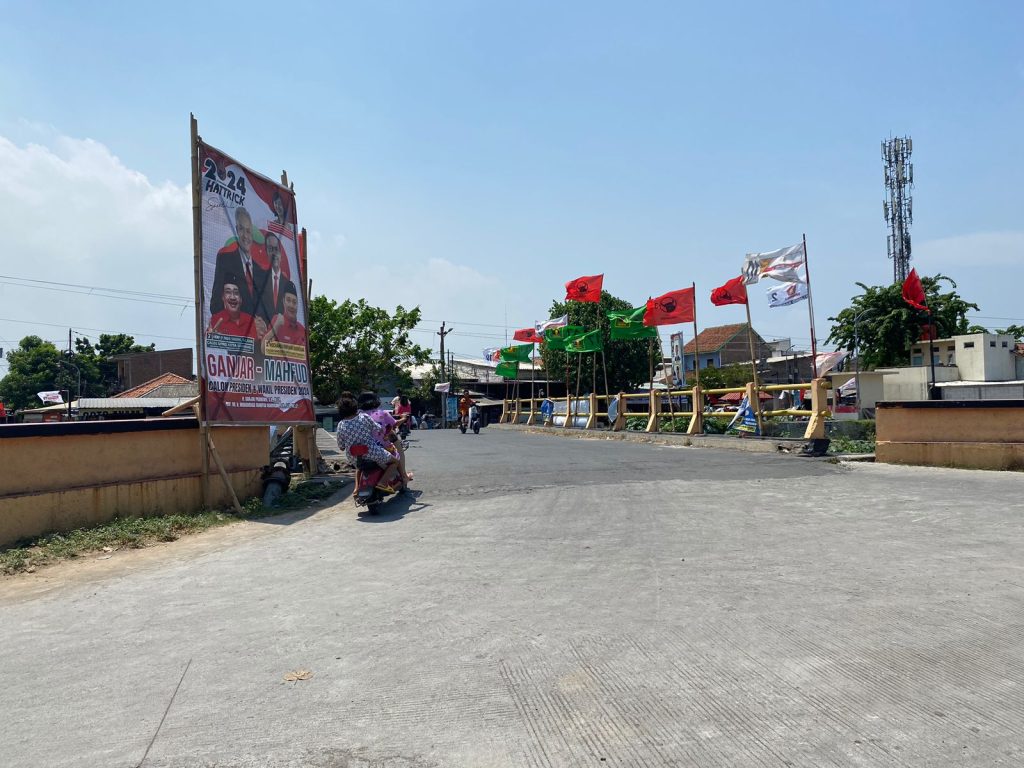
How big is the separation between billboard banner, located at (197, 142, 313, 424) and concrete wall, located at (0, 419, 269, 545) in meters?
0.65

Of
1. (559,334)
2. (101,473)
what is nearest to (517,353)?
(559,334)

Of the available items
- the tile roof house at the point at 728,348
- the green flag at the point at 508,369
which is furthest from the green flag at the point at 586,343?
the tile roof house at the point at 728,348

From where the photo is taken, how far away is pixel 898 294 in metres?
49.2

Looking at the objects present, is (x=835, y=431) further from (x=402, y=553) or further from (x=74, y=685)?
(x=74, y=685)

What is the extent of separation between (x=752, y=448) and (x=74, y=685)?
51.4 feet

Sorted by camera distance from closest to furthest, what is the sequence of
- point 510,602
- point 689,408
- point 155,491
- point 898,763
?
point 898,763, point 510,602, point 155,491, point 689,408

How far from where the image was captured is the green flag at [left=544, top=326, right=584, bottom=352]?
122 feet

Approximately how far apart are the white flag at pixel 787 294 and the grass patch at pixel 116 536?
15.2m

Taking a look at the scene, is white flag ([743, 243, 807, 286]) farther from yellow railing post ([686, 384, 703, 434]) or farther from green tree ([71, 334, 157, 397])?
green tree ([71, 334, 157, 397])

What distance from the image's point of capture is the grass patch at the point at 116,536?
7.19m

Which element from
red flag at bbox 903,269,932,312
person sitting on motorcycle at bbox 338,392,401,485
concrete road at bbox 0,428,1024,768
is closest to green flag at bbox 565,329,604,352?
red flag at bbox 903,269,932,312

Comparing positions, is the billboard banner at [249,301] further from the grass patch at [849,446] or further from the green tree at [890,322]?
the green tree at [890,322]

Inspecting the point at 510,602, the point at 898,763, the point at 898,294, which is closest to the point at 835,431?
the point at 510,602

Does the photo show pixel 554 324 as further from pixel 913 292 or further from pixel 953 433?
pixel 953 433
